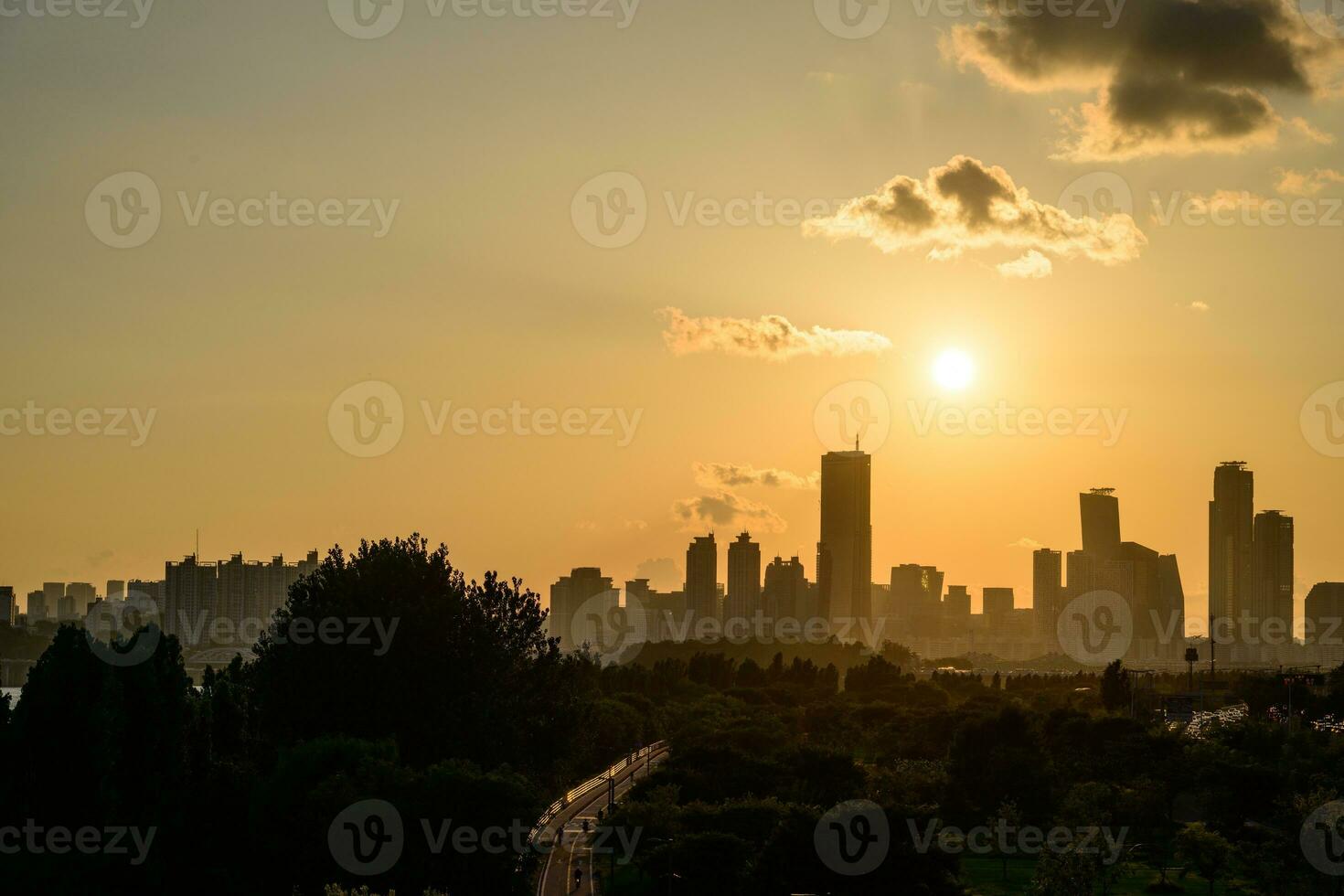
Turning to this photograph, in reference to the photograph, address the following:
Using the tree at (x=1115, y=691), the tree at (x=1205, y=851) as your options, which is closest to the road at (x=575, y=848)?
the tree at (x=1205, y=851)

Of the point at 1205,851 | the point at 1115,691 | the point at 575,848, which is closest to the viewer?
the point at 1205,851

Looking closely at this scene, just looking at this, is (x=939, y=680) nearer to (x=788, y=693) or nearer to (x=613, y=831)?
(x=788, y=693)

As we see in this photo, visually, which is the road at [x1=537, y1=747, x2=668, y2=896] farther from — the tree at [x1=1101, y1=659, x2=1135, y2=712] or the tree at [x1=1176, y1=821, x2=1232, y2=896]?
the tree at [x1=1101, y1=659, x2=1135, y2=712]

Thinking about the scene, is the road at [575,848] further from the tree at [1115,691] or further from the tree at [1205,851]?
the tree at [1115,691]

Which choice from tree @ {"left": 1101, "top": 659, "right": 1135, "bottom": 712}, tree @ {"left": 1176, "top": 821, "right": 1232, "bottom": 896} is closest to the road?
tree @ {"left": 1176, "top": 821, "right": 1232, "bottom": 896}

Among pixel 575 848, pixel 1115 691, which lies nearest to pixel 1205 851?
pixel 575 848

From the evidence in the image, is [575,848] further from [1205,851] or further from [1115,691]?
[1115,691]
